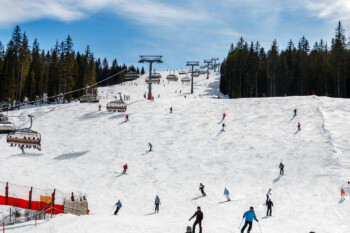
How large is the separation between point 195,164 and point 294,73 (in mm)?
55251

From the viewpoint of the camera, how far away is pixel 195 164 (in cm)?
2922

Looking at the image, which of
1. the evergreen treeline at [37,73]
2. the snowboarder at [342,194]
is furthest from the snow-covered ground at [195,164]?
the evergreen treeline at [37,73]

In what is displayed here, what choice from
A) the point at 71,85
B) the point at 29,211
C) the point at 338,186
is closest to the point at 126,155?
the point at 29,211

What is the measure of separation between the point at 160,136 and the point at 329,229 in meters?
24.5

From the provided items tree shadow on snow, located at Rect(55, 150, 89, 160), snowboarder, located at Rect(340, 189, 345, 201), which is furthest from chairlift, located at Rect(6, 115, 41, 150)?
snowboarder, located at Rect(340, 189, 345, 201)

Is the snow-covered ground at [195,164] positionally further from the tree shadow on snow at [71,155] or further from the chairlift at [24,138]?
the chairlift at [24,138]

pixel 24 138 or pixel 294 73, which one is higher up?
pixel 294 73

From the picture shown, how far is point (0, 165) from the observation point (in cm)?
2830

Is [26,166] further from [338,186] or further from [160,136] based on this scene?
[338,186]

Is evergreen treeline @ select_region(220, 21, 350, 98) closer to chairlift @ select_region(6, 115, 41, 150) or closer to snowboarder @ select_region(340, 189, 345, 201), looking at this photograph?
snowboarder @ select_region(340, 189, 345, 201)

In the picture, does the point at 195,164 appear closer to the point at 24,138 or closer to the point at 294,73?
the point at 24,138

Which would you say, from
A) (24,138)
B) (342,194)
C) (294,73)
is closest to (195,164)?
(342,194)

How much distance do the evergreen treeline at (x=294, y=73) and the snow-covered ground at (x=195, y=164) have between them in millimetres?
24601

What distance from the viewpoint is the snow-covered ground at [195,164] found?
17094 mm
